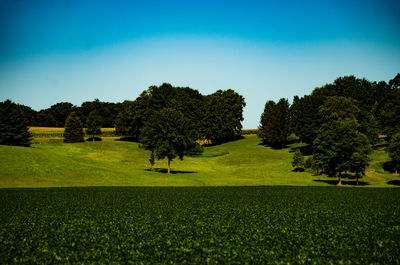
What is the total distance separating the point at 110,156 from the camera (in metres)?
91.1

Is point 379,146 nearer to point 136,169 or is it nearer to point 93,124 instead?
point 136,169

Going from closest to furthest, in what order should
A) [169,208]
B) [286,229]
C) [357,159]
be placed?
[286,229] < [169,208] < [357,159]

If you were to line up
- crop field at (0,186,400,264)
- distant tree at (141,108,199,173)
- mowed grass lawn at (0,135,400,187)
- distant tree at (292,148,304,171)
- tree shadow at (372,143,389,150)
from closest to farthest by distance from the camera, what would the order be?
crop field at (0,186,400,264), mowed grass lawn at (0,135,400,187), distant tree at (141,108,199,173), distant tree at (292,148,304,171), tree shadow at (372,143,389,150)

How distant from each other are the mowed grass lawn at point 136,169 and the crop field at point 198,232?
24872mm

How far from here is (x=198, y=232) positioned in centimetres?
2012

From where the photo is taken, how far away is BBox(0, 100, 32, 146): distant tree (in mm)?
88375

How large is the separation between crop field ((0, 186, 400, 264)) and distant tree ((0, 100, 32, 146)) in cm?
6644

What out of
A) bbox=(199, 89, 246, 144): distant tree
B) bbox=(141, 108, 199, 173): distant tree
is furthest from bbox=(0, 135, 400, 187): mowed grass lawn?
bbox=(199, 89, 246, 144): distant tree

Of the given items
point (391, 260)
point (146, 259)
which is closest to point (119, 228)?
point (146, 259)

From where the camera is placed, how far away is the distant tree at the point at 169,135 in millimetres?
68375

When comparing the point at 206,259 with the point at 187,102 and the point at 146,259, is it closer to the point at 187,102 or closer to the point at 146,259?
the point at 146,259

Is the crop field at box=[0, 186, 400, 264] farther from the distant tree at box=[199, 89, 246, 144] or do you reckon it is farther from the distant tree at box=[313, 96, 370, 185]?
the distant tree at box=[199, 89, 246, 144]

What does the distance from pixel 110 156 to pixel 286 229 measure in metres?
77.6

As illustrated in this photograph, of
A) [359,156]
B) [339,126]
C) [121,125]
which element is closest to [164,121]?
[339,126]
